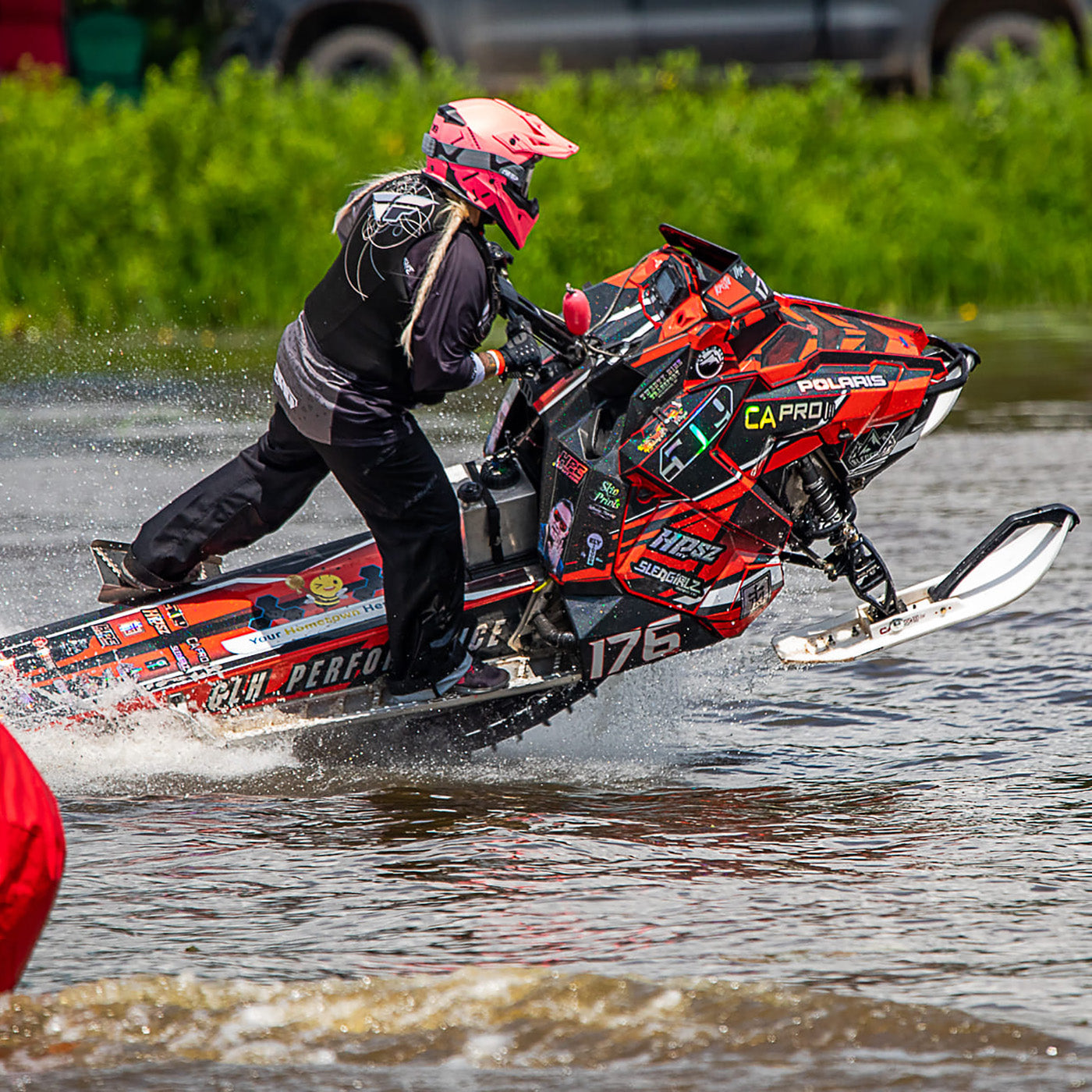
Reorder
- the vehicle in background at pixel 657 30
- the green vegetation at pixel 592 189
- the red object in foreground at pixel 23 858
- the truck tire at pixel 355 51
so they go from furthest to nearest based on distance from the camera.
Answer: the truck tire at pixel 355 51 < the vehicle in background at pixel 657 30 < the green vegetation at pixel 592 189 < the red object in foreground at pixel 23 858

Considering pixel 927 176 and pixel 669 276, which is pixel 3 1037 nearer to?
pixel 669 276

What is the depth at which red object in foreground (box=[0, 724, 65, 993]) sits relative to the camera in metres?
3.27

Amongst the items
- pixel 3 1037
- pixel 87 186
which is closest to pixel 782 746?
pixel 3 1037

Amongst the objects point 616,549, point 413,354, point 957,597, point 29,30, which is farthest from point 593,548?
point 29,30

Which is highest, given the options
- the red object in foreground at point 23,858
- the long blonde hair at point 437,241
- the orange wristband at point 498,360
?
the long blonde hair at point 437,241

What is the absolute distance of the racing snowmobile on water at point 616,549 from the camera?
4.99 meters

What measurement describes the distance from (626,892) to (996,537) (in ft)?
5.65

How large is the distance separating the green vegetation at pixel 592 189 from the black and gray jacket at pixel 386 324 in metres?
7.21

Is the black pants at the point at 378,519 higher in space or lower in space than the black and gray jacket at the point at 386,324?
lower

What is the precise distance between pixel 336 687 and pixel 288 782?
0.29 m

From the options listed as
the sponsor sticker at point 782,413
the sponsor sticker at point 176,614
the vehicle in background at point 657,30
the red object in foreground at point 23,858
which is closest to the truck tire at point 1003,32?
the vehicle in background at point 657,30

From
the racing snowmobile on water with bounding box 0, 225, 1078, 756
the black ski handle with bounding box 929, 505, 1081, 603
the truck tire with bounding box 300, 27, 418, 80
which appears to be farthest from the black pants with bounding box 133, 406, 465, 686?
the truck tire with bounding box 300, 27, 418, 80

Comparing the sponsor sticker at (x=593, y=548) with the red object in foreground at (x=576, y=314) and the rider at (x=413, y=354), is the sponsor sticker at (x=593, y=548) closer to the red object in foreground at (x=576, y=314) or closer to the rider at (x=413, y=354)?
the rider at (x=413, y=354)

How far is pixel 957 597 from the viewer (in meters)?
5.26
